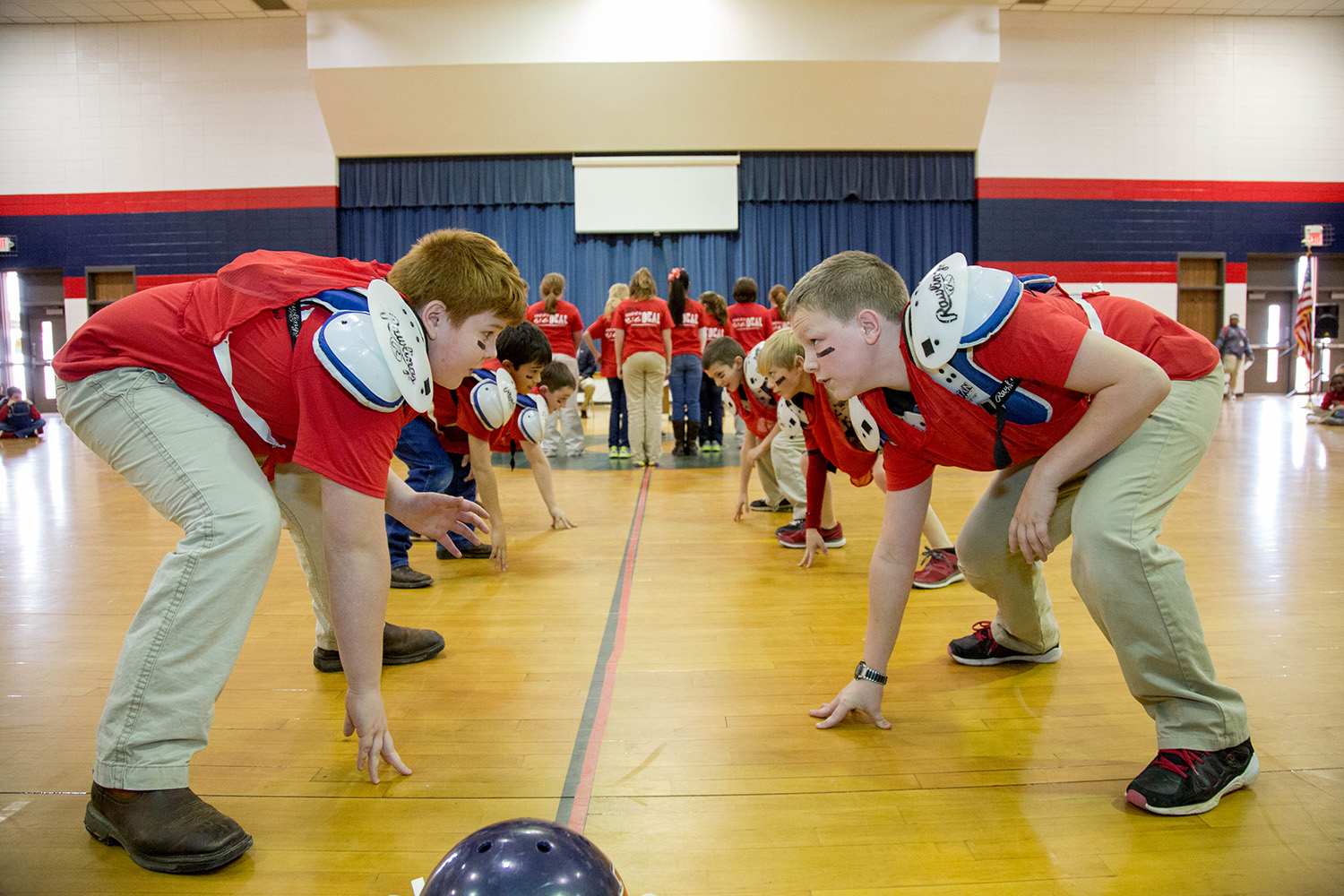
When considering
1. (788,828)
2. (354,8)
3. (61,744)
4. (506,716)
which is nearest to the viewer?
(788,828)

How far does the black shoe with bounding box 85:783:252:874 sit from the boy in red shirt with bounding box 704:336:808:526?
2693 mm

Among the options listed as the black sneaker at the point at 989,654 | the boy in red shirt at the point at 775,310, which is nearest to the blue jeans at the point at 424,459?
the black sneaker at the point at 989,654

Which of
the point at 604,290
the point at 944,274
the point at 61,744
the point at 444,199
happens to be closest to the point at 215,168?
the point at 444,199

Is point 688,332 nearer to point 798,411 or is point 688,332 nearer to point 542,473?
point 542,473

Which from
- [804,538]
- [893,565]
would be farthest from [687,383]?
[893,565]

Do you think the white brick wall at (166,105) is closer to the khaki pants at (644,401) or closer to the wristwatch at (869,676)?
the khaki pants at (644,401)

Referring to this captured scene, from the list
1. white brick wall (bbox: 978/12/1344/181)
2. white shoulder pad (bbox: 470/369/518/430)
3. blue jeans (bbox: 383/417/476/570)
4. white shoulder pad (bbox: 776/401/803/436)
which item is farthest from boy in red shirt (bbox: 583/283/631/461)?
white brick wall (bbox: 978/12/1344/181)

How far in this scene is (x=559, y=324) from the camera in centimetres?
716

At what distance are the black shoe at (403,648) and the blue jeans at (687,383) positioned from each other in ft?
16.6

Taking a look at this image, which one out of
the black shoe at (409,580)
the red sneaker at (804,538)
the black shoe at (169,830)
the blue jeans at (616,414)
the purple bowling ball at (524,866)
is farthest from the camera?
the blue jeans at (616,414)

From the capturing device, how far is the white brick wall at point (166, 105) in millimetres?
12227

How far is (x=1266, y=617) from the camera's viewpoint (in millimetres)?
2545

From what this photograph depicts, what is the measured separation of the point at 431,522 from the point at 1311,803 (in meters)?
1.77

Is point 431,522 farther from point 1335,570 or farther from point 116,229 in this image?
point 116,229
